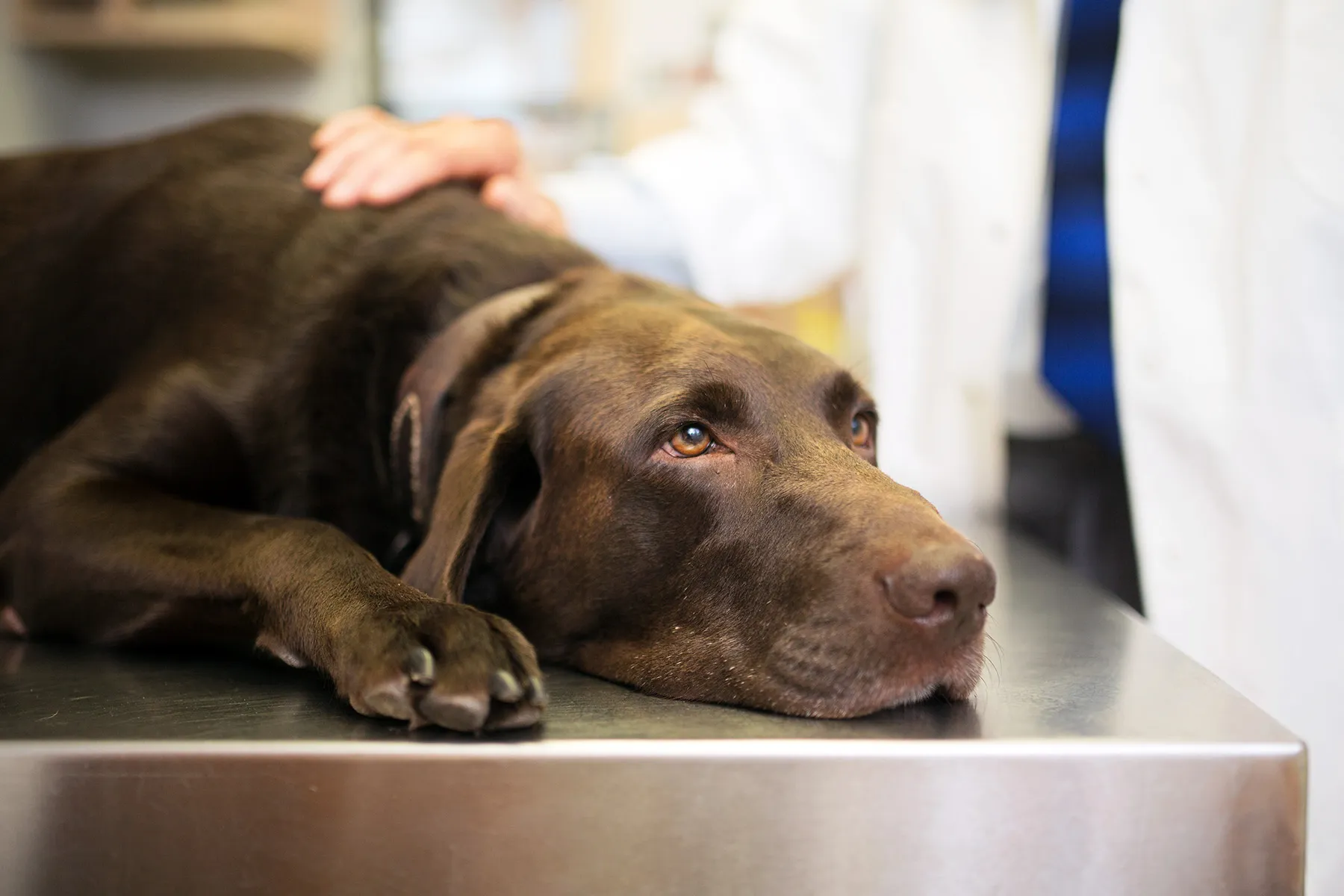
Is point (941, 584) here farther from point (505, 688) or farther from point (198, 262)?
point (198, 262)

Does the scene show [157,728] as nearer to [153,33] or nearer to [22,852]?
[22,852]

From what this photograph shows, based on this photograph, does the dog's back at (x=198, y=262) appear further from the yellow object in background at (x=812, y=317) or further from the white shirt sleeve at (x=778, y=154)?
the yellow object in background at (x=812, y=317)

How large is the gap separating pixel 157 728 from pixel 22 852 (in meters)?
0.10

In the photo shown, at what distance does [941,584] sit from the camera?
2.77ft

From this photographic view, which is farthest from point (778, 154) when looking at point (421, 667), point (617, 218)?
point (421, 667)

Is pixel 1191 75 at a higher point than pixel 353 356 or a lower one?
higher

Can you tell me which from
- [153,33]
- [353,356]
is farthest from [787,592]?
[153,33]

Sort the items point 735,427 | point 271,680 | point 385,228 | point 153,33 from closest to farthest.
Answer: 1. point 271,680
2. point 735,427
3. point 385,228
4. point 153,33

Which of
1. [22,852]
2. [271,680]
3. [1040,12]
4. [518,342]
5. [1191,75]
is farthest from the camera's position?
→ [1040,12]

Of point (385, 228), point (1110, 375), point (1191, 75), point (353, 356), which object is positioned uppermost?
point (1191, 75)

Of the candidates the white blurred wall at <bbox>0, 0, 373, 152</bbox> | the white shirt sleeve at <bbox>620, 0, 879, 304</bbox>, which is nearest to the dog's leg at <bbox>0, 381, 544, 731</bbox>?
the white shirt sleeve at <bbox>620, 0, 879, 304</bbox>

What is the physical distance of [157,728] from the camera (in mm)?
716

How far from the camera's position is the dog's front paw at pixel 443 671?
2.41 ft

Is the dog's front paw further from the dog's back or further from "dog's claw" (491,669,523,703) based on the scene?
the dog's back
